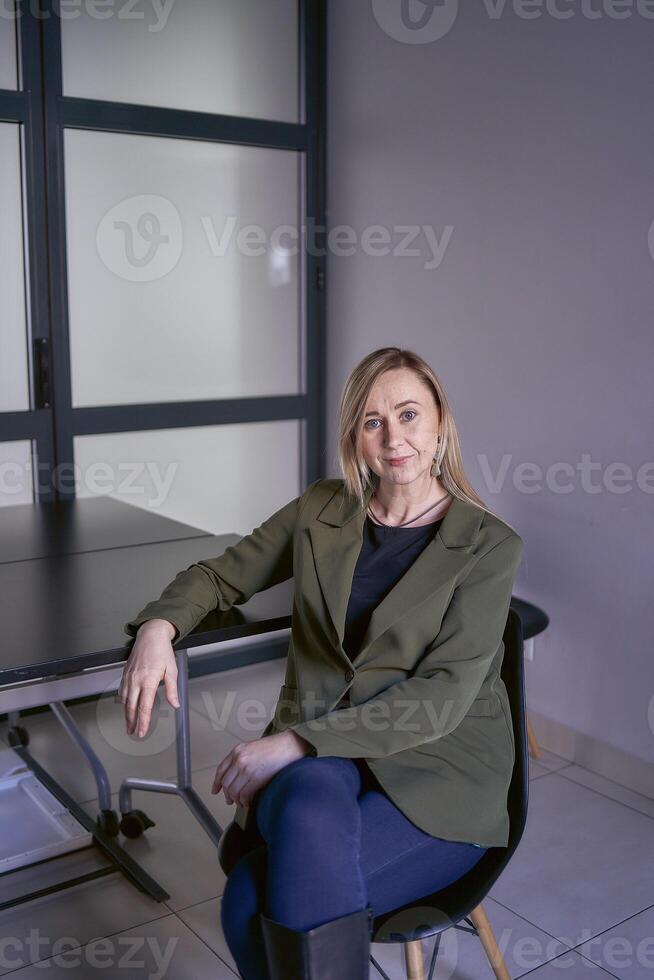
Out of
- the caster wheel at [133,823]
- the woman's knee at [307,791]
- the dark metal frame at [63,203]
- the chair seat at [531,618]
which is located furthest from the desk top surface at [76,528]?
the woman's knee at [307,791]

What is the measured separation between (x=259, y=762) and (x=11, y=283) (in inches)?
84.9

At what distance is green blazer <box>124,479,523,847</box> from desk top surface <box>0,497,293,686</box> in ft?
0.26

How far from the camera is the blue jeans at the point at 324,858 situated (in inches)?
53.9

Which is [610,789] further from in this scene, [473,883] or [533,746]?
[473,883]

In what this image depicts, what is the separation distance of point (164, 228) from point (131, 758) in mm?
1755

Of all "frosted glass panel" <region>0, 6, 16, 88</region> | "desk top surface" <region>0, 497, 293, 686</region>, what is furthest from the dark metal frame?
"desk top surface" <region>0, 497, 293, 686</region>

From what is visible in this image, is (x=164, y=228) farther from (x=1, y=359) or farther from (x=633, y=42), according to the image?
(x=633, y=42)

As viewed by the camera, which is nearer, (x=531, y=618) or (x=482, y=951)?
(x=482, y=951)

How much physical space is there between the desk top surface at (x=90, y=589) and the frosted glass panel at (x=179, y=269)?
796 mm

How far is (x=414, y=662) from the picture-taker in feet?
5.53

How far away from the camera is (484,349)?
10.5ft

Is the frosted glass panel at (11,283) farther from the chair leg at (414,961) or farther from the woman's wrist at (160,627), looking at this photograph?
the chair leg at (414,961)

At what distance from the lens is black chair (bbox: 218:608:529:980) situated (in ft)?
4.79

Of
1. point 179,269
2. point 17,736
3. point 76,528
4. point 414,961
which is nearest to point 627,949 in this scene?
point 414,961
